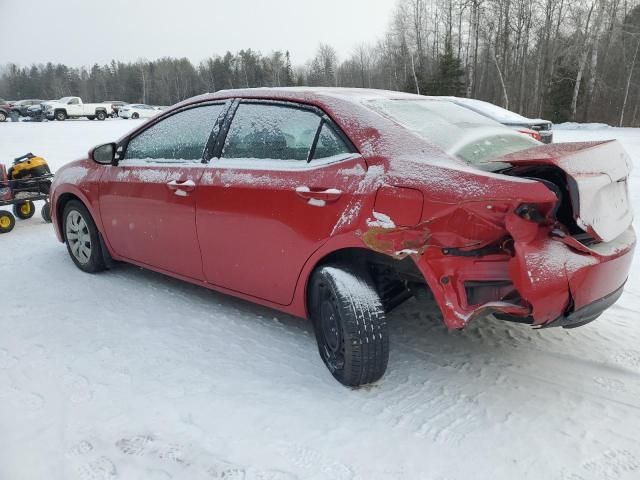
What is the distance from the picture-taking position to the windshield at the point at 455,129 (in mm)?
2623

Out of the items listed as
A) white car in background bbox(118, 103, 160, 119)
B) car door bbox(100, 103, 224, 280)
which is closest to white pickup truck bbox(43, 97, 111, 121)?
white car in background bbox(118, 103, 160, 119)

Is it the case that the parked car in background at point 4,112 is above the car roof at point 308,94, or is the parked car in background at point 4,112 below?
below

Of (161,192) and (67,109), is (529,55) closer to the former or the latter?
(67,109)

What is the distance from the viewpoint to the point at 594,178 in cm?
228

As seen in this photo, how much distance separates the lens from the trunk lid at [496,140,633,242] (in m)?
2.20

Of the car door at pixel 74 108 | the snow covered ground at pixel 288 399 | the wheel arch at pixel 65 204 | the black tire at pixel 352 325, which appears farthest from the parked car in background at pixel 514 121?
the car door at pixel 74 108

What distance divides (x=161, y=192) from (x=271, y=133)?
40.8 inches

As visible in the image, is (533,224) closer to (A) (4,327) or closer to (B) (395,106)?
(B) (395,106)

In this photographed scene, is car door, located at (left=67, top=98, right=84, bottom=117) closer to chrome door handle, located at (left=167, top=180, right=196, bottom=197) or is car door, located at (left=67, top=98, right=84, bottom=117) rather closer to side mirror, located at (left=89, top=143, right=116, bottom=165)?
side mirror, located at (left=89, top=143, right=116, bottom=165)

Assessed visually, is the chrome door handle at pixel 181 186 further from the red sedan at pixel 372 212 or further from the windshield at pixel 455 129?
the windshield at pixel 455 129

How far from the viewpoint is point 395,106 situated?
2.97 meters

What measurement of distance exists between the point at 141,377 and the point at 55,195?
8.81ft

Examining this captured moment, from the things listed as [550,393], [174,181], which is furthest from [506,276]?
[174,181]

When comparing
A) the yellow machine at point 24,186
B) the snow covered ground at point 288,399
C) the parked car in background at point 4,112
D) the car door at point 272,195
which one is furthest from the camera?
the parked car in background at point 4,112
